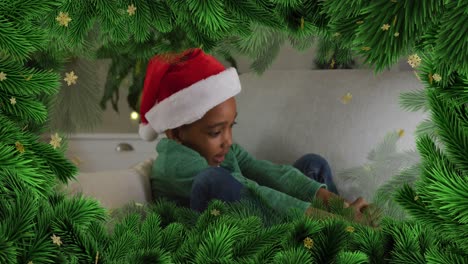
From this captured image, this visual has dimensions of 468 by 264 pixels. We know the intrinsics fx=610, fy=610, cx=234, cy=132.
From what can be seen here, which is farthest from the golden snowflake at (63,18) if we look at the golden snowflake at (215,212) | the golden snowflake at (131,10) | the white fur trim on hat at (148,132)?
the white fur trim on hat at (148,132)

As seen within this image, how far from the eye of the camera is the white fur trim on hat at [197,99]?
885mm

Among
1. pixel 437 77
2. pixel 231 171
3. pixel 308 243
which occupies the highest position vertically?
pixel 437 77

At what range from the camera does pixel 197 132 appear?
917mm

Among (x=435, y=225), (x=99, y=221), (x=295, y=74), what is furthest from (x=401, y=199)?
(x=295, y=74)

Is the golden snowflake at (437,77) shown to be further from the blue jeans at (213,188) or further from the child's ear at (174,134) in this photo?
the child's ear at (174,134)

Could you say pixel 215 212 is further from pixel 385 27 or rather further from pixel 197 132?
pixel 197 132

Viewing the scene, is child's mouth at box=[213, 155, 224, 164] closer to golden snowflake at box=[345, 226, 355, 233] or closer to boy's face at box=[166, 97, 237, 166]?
boy's face at box=[166, 97, 237, 166]

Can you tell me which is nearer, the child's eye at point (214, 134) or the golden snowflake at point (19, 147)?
the golden snowflake at point (19, 147)

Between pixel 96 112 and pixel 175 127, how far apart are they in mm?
123

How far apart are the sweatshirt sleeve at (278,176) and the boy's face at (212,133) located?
4 cm

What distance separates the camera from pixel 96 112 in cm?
87

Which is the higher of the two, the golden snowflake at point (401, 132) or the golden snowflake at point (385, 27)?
the golden snowflake at point (385, 27)

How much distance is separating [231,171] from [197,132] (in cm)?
8

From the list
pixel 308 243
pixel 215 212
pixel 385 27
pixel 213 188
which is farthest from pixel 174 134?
pixel 385 27
